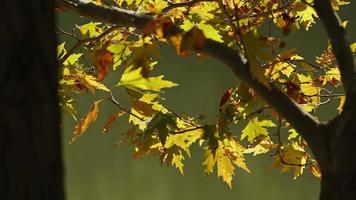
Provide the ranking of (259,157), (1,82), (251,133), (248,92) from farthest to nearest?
(259,157) → (251,133) → (248,92) → (1,82)

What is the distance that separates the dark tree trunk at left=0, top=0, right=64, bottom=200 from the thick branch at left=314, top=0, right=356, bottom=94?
470mm

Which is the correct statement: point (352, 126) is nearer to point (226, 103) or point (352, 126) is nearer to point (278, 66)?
point (226, 103)

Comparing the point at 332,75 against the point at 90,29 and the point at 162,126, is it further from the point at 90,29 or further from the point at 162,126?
the point at 90,29

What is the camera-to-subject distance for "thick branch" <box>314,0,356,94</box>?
0.77 m

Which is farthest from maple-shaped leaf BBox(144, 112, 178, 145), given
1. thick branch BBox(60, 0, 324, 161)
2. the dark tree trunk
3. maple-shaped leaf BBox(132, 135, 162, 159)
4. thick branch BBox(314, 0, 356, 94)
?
the dark tree trunk

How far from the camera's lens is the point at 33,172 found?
397mm

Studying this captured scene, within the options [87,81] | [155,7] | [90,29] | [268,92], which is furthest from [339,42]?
[90,29]

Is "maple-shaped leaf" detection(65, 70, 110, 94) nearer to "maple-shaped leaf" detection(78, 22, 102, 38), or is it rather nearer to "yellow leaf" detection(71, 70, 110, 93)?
"yellow leaf" detection(71, 70, 110, 93)

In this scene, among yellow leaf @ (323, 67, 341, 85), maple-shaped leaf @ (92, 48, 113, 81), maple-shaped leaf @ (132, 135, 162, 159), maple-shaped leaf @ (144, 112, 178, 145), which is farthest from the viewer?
yellow leaf @ (323, 67, 341, 85)

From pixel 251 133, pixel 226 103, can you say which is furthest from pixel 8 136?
pixel 251 133

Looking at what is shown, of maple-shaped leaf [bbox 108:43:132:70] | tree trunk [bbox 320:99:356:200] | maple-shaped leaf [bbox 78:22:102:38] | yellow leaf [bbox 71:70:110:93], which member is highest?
maple-shaped leaf [bbox 78:22:102:38]

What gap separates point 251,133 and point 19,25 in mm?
704

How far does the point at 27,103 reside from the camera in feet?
1.29

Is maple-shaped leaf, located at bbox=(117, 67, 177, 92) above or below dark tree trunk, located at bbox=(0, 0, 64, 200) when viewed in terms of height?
above
